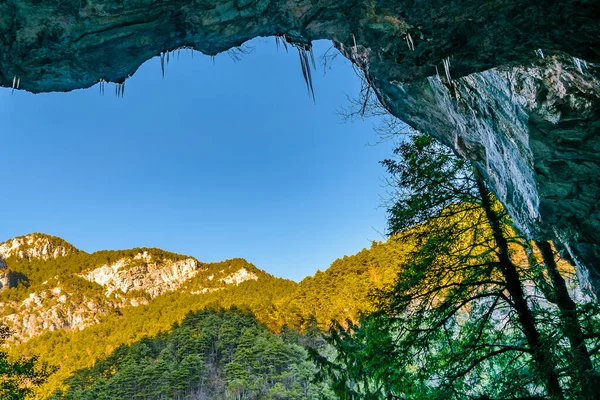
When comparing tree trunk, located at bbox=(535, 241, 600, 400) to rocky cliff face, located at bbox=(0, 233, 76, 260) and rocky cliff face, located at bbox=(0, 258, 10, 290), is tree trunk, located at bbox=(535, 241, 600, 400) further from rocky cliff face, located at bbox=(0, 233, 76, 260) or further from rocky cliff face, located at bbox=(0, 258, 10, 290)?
rocky cliff face, located at bbox=(0, 233, 76, 260)

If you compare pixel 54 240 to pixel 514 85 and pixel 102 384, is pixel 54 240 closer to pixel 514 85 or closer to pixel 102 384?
pixel 102 384

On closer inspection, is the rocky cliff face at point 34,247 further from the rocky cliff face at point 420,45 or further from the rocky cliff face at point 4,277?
the rocky cliff face at point 420,45

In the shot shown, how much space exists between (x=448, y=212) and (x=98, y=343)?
86040 millimetres

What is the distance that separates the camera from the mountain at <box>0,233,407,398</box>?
140ft

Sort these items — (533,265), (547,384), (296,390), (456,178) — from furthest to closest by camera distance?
(296,390), (456,178), (533,265), (547,384)

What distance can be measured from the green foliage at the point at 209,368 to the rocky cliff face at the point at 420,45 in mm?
32674

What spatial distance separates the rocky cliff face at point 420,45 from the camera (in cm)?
245

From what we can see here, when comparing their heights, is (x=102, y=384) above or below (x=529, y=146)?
below

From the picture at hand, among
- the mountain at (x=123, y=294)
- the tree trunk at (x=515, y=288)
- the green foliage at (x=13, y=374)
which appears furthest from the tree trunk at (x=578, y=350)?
the mountain at (x=123, y=294)

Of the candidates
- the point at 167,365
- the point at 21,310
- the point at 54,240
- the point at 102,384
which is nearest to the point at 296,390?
the point at 167,365

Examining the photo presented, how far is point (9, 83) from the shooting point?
264 centimetres

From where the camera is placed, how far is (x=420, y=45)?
119 inches

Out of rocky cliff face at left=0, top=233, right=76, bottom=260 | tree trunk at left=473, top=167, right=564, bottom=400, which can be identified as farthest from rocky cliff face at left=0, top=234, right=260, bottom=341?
tree trunk at left=473, top=167, right=564, bottom=400

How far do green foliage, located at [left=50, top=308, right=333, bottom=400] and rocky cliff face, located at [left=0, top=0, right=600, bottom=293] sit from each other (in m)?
32.7
